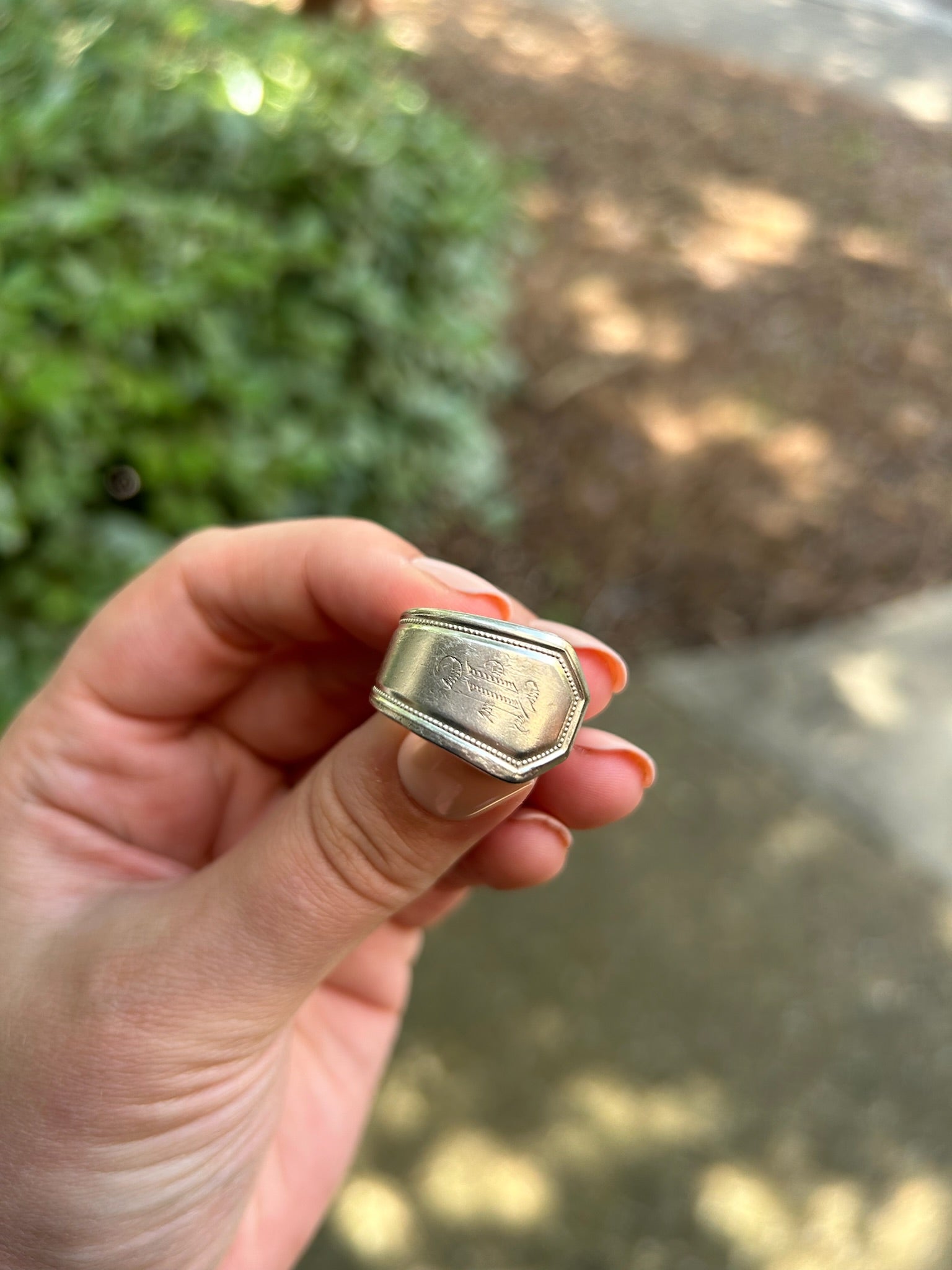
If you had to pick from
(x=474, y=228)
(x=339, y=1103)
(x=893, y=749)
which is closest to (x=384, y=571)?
(x=339, y=1103)

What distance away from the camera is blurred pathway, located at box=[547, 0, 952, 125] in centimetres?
729

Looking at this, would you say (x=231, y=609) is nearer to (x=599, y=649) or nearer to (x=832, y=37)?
(x=599, y=649)

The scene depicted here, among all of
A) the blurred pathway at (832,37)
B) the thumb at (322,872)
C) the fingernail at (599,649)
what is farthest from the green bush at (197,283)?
the blurred pathway at (832,37)

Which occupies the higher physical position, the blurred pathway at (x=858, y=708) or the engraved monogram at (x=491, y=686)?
the engraved monogram at (x=491, y=686)

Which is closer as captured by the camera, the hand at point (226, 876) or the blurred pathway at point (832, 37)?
the hand at point (226, 876)

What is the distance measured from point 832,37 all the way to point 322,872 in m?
8.87

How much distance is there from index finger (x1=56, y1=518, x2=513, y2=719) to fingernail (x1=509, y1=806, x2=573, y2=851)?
1.15 ft

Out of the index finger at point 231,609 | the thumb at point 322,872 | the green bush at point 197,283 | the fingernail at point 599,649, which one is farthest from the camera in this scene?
the green bush at point 197,283

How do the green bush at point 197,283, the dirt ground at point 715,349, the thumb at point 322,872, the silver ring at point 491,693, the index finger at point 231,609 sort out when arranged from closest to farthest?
1. the silver ring at point 491,693
2. the thumb at point 322,872
3. the index finger at point 231,609
4. the green bush at point 197,283
5. the dirt ground at point 715,349

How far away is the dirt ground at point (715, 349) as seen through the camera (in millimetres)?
4094

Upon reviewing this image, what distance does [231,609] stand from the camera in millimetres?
1719

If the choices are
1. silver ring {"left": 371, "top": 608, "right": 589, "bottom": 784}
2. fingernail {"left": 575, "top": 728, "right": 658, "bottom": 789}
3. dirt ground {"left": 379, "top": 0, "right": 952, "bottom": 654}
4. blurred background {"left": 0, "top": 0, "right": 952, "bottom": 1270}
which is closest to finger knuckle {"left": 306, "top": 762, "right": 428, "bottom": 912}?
silver ring {"left": 371, "top": 608, "right": 589, "bottom": 784}

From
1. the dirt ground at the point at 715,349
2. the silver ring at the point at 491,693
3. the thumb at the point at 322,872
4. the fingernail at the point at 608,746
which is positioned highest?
the silver ring at the point at 491,693

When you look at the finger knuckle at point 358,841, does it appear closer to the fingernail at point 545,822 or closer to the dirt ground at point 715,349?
the fingernail at point 545,822
